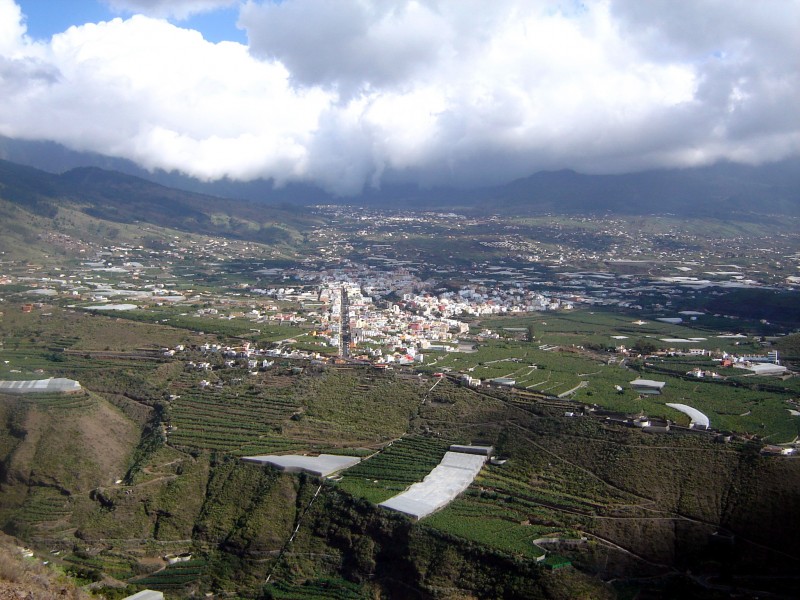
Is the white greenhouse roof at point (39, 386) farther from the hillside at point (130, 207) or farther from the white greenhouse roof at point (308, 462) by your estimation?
the hillside at point (130, 207)

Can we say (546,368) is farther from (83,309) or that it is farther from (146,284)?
(146,284)

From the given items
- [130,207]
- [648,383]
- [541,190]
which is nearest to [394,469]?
[648,383]

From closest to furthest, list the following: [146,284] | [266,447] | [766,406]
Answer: [266,447] < [766,406] < [146,284]

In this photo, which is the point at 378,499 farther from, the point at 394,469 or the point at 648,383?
the point at 648,383

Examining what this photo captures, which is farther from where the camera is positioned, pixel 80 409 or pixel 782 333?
pixel 782 333

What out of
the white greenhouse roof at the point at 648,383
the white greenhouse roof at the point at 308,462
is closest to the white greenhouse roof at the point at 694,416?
the white greenhouse roof at the point at 648,383

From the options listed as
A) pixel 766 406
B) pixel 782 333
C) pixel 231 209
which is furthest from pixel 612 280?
pixel 231 209

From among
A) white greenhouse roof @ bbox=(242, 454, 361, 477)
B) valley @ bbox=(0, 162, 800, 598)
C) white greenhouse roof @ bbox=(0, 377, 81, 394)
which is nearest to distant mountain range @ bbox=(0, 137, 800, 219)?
valley @ bbox=(0, 162, 800, 598)
